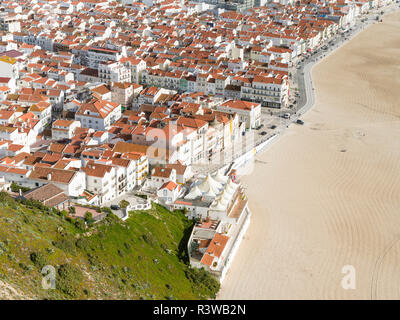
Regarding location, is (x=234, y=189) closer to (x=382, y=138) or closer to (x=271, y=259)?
(x=271, y=259)

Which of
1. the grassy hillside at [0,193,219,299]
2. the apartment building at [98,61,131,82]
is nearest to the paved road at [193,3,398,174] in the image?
the grassy hillside at [0,193,219,299]

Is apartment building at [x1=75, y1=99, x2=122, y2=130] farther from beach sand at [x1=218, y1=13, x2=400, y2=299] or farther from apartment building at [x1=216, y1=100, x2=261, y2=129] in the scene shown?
beach sand at [x1=218, y1=13, x2=400, y2=299]

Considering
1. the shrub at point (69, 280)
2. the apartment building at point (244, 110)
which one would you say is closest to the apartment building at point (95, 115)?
the apartment building at point (244, 110)

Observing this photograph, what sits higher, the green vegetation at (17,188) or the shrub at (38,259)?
the shrub at (38,259)

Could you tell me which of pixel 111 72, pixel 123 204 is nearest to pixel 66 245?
pixel 123 204

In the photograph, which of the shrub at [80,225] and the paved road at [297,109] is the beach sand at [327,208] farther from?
the shrub at [80,225]

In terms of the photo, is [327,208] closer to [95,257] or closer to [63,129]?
[95,257]

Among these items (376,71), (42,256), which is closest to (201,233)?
(42,256)
